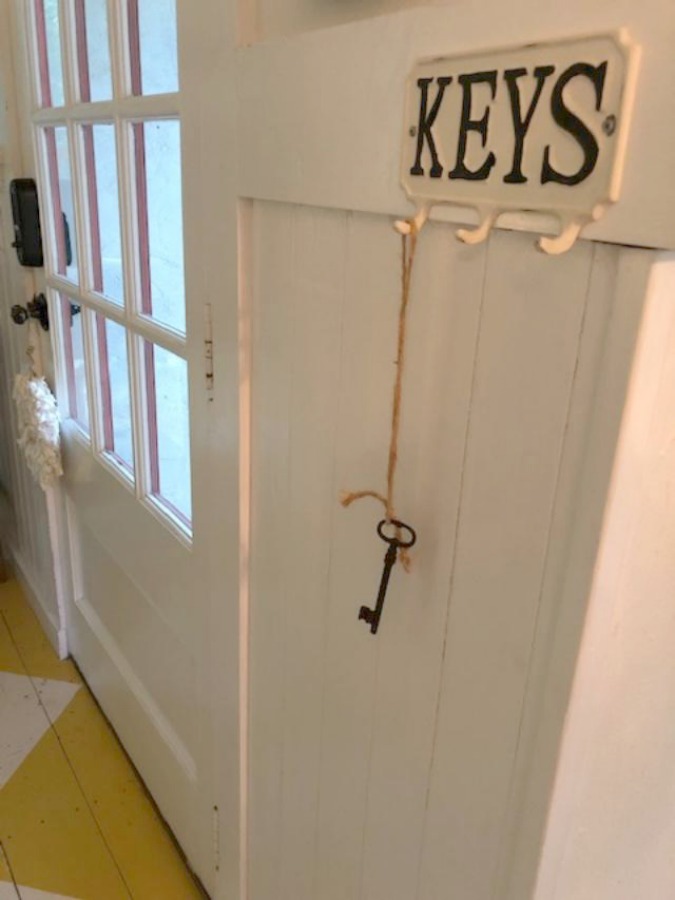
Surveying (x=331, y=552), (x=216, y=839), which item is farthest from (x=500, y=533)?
(x=216, y=839)

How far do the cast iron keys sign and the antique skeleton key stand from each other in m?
0.26

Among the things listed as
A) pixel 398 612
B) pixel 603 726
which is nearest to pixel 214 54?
pixel 398 612

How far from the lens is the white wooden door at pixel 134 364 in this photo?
1049 millimetres

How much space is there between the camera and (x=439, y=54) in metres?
0.52

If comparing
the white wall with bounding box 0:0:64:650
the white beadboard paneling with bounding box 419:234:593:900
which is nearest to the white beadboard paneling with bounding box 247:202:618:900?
the white beadboard paneling with bounding box 419:234:593:900

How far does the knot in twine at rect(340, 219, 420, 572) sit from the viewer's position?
584 millimetres

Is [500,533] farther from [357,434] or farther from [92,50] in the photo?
[92,50]

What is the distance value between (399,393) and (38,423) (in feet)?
3.95

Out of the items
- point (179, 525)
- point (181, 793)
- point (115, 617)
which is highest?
point (179, 525)

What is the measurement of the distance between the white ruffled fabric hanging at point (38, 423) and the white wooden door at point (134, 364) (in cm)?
4

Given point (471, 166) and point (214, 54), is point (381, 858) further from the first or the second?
point (214, 54)

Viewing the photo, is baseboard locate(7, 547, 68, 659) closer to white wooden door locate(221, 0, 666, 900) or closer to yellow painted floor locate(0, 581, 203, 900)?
yellow painted floor locate(0, 581, 203, 900)

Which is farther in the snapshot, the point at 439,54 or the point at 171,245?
the point at 171,245

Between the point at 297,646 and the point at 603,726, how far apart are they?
1.27 ft
